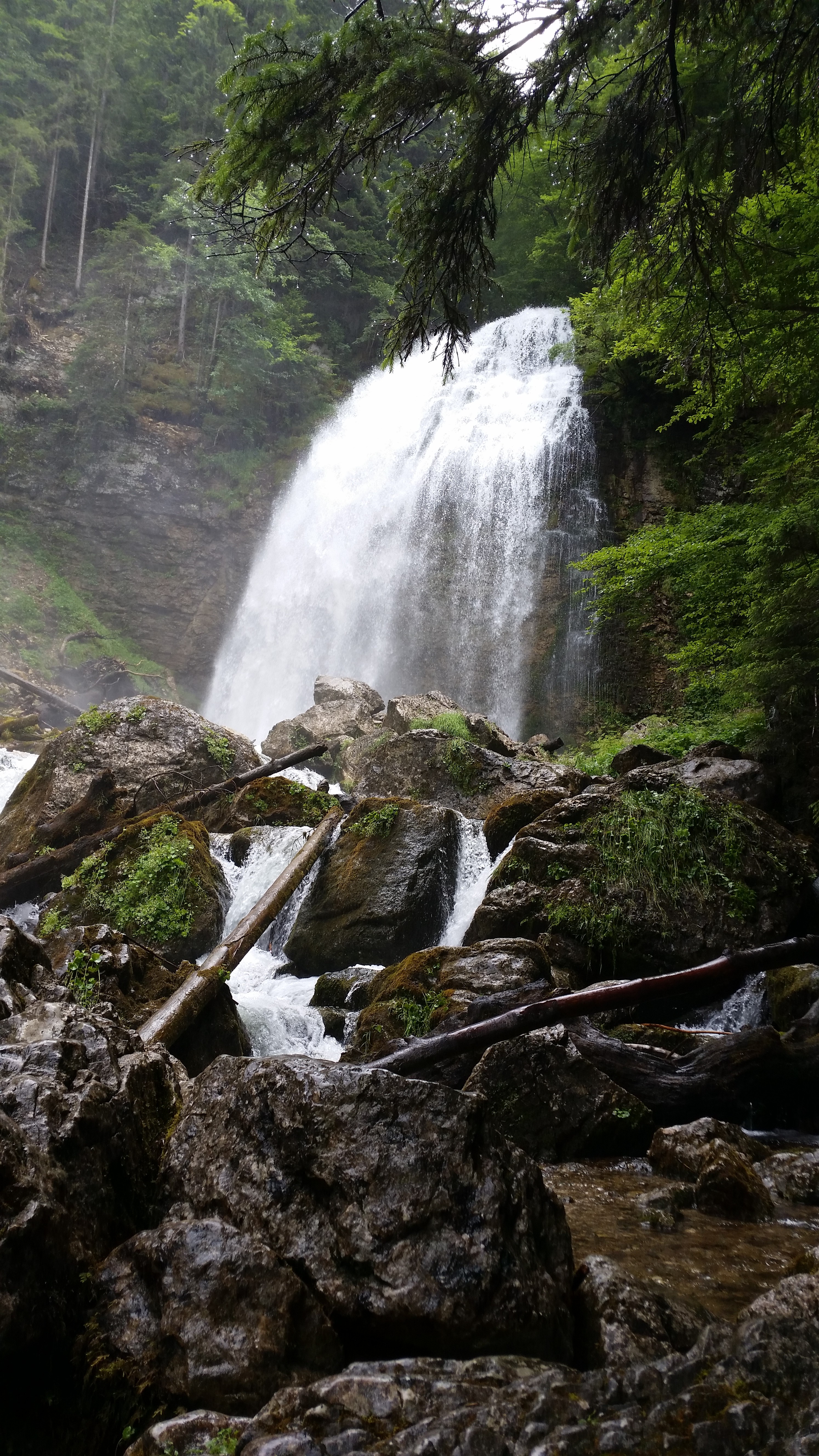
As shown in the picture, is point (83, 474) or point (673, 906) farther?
point (83, 474)

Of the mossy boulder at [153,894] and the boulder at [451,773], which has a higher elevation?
the boulder at [451,773]

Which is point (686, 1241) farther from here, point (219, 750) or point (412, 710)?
point (412, 710)

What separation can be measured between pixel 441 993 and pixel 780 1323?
11.8 ft

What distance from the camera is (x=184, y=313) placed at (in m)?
27.0

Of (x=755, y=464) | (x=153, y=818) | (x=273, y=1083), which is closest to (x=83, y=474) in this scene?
(x=153, y=818)

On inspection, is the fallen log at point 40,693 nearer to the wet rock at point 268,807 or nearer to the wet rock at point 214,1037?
the wet rock at point 268,807

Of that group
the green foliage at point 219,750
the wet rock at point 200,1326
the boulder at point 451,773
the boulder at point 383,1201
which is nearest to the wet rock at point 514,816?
the boulder at point 451,773

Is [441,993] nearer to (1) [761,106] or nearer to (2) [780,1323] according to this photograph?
(2) [780,1323]

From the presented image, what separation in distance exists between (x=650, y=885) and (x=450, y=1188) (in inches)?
182

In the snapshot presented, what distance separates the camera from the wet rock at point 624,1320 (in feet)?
6.74

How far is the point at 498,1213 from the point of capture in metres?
2.28

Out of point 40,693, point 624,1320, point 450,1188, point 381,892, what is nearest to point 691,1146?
point 624,1320

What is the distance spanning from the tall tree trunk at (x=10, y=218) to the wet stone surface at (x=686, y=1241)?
3092 cm

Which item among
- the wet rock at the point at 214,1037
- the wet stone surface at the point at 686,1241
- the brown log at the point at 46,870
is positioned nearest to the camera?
the wet stone surface at the point at 686,1241
